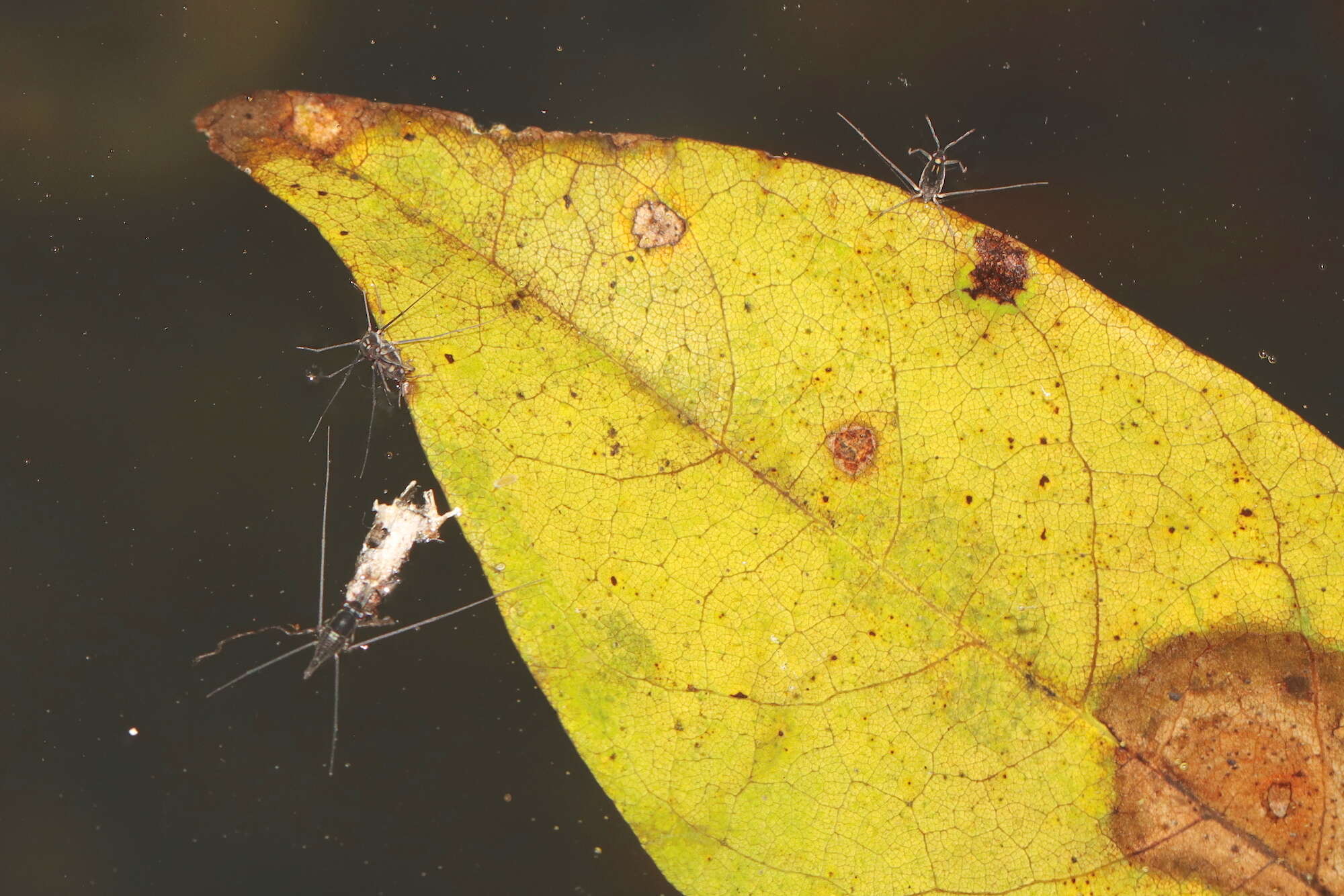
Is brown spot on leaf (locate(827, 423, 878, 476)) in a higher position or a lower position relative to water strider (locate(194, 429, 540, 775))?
higher

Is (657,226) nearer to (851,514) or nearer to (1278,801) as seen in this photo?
(851,514)

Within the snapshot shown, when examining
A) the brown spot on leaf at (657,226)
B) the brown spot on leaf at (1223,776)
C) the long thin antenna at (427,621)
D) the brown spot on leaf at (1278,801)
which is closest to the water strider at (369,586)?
the long thin antenna at (427,621)

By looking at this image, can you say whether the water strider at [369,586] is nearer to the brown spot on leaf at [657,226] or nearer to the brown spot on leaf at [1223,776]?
the brown spot on leaf at [657,226]

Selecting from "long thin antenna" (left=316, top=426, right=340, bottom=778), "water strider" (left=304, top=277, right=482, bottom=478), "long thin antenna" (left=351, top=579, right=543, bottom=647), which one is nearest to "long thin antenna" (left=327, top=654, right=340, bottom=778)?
"long thin antenna" (left=316, top=426, right=340, bottom=778)

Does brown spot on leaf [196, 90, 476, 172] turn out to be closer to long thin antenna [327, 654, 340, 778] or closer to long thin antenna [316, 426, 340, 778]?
long thin antenna [316, 426, 340, 778]

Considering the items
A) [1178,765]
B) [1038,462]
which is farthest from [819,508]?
[1178,765]

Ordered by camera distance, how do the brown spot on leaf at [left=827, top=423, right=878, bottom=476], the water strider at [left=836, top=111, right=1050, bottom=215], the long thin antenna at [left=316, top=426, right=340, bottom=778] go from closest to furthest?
the brown spot on leaf at [left=827, top=423, right=878, bottom=476] < the water strider at [left=836, top=111, right=1050, bottom=215] < the long thin antenna at [left=316, top=426, right=340, bottom=778]

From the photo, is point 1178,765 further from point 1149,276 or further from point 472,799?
point 472,799
